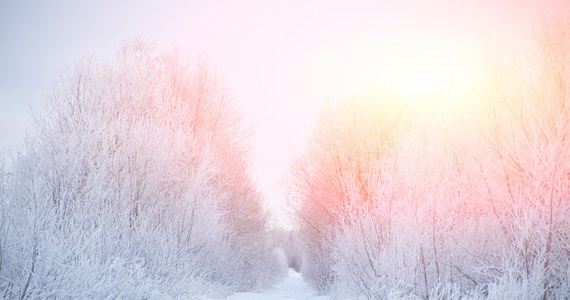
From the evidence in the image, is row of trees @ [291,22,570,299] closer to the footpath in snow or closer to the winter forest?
the winter forest

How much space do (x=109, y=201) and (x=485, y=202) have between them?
8155 mm

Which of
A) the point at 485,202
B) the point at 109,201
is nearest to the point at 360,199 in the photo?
the point at 485,202

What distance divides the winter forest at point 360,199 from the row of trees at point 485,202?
0.10 feet

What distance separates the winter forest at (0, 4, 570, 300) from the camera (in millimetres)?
5715

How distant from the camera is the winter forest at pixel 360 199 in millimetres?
5715

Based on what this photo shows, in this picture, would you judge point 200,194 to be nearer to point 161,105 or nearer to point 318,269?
point 161,105

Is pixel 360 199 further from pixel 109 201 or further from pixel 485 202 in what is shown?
pixel 109 201

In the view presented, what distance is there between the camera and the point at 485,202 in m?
7.51

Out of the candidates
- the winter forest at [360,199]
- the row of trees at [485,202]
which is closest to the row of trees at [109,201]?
the winter forest at [360,199]

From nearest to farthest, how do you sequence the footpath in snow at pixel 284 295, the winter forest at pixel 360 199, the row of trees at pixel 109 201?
1. the row of trees at pixel 109 201
2. the winter forest at pixel 360 199
3. the footpath in snow at pixel 284 295

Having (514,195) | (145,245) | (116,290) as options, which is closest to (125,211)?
(145,245)

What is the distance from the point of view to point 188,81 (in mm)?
15492

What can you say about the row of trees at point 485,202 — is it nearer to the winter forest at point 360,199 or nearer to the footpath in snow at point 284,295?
the winter forest at point 360,199

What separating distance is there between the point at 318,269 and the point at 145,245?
45.3 ft
